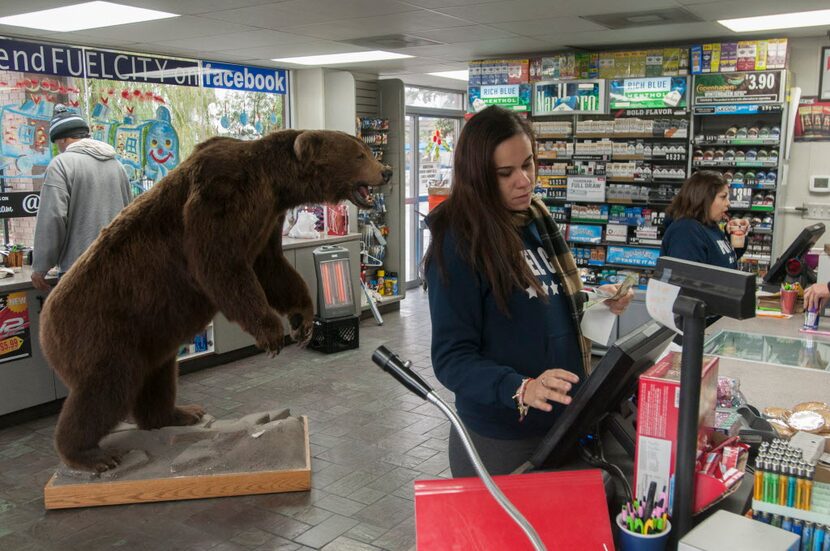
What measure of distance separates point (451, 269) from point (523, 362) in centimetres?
32

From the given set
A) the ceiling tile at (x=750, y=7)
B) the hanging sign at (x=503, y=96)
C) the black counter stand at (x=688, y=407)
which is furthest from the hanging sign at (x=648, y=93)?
the black counter stand at (x=688, y=407)

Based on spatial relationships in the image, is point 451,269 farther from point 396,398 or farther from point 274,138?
point 396,398

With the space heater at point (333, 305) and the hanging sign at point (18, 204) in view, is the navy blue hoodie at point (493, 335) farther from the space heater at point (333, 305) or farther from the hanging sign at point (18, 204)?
the space heater at point (333, 305)

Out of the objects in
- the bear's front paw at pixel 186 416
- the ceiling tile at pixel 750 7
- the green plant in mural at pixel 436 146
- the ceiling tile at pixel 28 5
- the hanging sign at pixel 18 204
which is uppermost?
the ceiling tile at pixel 750 7

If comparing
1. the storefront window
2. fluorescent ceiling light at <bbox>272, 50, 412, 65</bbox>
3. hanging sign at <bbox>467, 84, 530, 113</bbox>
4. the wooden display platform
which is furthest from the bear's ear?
the storefront window

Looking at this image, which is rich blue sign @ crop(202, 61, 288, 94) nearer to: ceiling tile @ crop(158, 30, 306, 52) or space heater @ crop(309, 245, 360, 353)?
ceiling tile @ crop(158, 30, 306, 52)

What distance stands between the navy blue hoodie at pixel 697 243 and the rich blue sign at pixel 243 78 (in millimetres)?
4680

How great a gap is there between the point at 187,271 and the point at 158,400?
1194 millimetres

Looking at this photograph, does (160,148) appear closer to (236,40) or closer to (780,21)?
(236,40)

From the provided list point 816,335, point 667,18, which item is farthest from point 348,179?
point 667,18

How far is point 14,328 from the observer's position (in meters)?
4.93

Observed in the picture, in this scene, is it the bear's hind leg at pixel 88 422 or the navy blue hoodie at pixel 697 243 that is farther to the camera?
the navy blue hoodie at pixel 697 243

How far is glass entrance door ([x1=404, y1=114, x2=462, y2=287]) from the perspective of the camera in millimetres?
10109

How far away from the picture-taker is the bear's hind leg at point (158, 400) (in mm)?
4199
